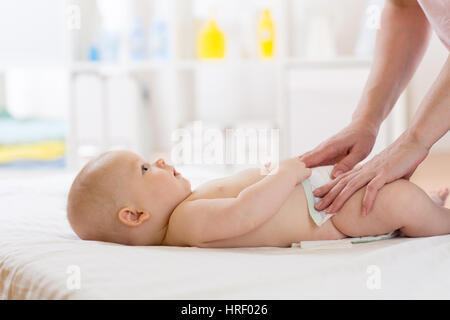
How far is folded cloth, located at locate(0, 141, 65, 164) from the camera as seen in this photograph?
12.1 ft

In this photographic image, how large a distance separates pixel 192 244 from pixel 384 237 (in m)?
0.38

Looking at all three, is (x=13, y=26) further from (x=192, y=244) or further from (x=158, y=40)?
(x=192, y=244)

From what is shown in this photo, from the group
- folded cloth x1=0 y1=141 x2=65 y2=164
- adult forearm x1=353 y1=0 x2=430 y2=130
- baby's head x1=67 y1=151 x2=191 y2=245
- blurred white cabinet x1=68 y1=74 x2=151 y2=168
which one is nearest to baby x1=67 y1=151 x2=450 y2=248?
baby's head x1=67 y1=151 x2=191 y2=245

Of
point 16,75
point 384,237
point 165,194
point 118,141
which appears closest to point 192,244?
point 165,194

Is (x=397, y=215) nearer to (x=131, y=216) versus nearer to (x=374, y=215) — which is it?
(x=374, y=215)

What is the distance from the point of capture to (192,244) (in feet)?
3.68

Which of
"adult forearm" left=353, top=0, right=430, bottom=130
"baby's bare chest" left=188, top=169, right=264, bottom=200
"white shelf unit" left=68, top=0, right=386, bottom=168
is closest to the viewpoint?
"baby's bare chest" left=188, top=169, right=264, bottom=200

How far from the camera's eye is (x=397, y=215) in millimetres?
1112

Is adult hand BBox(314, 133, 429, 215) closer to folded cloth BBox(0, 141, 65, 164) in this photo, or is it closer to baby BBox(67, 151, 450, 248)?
baby BBox(67, 151, 450, 248)

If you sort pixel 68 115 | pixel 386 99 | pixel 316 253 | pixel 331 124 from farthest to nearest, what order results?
pixel 68 115 < pixel 331 124 < pixel 386 99 < pixel 316 253

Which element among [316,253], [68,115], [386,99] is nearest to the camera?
[316,253]

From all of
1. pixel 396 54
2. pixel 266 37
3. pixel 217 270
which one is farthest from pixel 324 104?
pixel 217 270

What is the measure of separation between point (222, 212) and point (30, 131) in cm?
298

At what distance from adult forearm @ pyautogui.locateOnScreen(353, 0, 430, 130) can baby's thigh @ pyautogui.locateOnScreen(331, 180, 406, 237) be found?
1.18 ft
